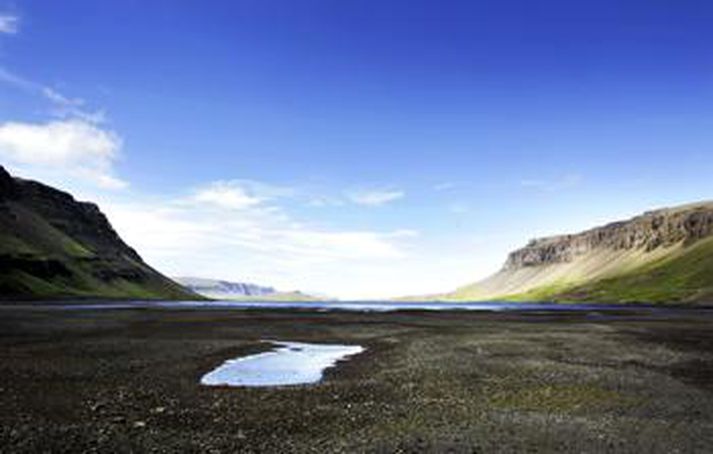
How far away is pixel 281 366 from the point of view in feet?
130

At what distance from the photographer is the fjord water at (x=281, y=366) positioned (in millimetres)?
32588

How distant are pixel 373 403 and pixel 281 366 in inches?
587

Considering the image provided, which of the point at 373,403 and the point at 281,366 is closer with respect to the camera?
the point at 373,403

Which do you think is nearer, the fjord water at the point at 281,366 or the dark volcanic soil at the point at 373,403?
the dark volcanic soil at the point at 373,403

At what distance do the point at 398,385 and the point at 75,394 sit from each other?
48.8 feet

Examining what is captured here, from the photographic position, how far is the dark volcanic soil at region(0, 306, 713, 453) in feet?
63.6

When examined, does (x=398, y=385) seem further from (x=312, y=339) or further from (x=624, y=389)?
(x=312, y=339)

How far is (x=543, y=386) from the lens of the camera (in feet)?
101

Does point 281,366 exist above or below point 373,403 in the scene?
above

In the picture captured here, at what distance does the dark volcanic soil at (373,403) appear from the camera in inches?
763

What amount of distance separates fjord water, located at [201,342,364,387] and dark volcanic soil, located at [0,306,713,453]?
4.48 ft

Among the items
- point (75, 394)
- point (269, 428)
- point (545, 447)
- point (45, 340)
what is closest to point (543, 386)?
point (545, 447)

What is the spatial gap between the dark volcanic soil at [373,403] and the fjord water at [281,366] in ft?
4.48

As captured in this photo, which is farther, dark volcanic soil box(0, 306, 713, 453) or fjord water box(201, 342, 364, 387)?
fjord water box(201, 342, 364, 387)
